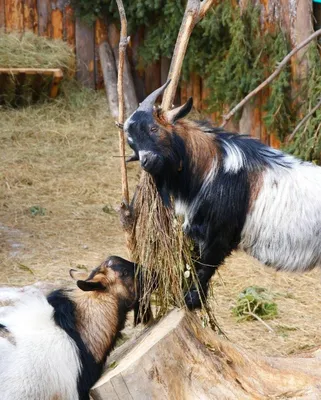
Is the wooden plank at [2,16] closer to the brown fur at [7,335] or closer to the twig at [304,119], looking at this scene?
the twig at [304,119]

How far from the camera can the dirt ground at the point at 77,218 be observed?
256 inches

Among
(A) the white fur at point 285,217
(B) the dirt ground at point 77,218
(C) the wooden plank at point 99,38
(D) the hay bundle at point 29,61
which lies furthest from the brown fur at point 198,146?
(C) the wooden plank at point 99,38

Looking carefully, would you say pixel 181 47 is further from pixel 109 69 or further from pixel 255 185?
pixel 109 69

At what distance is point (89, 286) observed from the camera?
4746 millimetres

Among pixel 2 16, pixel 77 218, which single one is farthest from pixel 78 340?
pixel 2 16

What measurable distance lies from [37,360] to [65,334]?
26 cm

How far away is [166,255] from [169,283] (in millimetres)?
163

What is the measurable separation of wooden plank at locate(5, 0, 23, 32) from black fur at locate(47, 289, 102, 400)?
7.24 meters

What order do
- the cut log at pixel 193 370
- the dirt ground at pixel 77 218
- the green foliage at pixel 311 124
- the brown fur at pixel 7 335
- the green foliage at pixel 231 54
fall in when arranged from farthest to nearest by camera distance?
the green foliage at pixel 231 54 → the green foliage at pixel 311 124 → the dirt ground at pixel 77 218 → the brown fur at pixel 7 335 → the cut log at pixel 193 370

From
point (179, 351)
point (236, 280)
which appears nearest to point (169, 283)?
point (179, 351)

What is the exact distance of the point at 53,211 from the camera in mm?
8750

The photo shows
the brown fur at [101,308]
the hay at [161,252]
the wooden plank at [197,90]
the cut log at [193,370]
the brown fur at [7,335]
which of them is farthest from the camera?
the wooden plank at [197,90]

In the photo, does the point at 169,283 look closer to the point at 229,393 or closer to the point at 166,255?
the point at 166,255

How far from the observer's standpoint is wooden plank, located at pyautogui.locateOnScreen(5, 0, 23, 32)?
11266 mm
